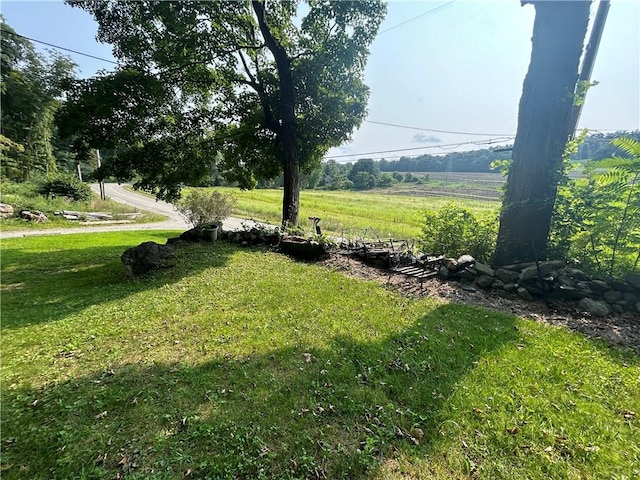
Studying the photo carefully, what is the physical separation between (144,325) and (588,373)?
510cm

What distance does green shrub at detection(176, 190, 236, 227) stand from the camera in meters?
10.5

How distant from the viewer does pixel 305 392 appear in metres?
2.49

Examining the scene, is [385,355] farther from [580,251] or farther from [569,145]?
[569,145]

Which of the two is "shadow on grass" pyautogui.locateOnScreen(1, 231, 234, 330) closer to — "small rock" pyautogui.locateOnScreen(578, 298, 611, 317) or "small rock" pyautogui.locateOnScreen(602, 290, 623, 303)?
"small rock" pyautogui.locateOnScreen(578, 298, 611, 317)

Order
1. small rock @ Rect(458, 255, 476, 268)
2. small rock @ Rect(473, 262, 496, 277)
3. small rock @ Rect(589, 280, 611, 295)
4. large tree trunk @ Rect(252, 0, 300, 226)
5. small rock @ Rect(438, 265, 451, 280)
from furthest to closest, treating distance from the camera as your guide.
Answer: large tree trunk @ Rect(252, 0, 300, 226) < small rock @ Rect(438, 265, 451, 280) < small rock @ Rect(458, 255, 476, 268) < small rock @ Rect(473, 262, 496, 277) < small rock @ Rect(589, 280, 611, 295)

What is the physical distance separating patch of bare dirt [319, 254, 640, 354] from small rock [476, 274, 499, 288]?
127 millimetres

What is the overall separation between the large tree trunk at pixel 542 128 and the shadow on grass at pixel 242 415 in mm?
2898

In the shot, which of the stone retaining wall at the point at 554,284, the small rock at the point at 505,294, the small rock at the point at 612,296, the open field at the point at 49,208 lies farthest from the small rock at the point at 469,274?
the open field at the point at 49,208

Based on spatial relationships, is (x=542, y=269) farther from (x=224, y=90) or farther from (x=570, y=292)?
(x=224, y=90)

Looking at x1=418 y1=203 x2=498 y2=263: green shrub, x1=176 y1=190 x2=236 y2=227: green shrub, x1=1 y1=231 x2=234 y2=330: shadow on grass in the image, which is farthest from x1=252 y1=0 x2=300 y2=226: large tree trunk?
x1=418 y1=203 x2=498 y2=263: green shrub

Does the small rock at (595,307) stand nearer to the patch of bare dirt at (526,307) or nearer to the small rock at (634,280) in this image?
the patch of bare dirt at (526,307)

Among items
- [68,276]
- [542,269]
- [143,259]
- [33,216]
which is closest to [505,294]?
[542,269]

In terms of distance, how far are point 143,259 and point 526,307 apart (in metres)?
7.17

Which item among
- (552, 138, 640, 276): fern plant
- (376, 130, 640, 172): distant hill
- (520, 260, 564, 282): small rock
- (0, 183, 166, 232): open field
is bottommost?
(0, 183, 166, 232): open field
